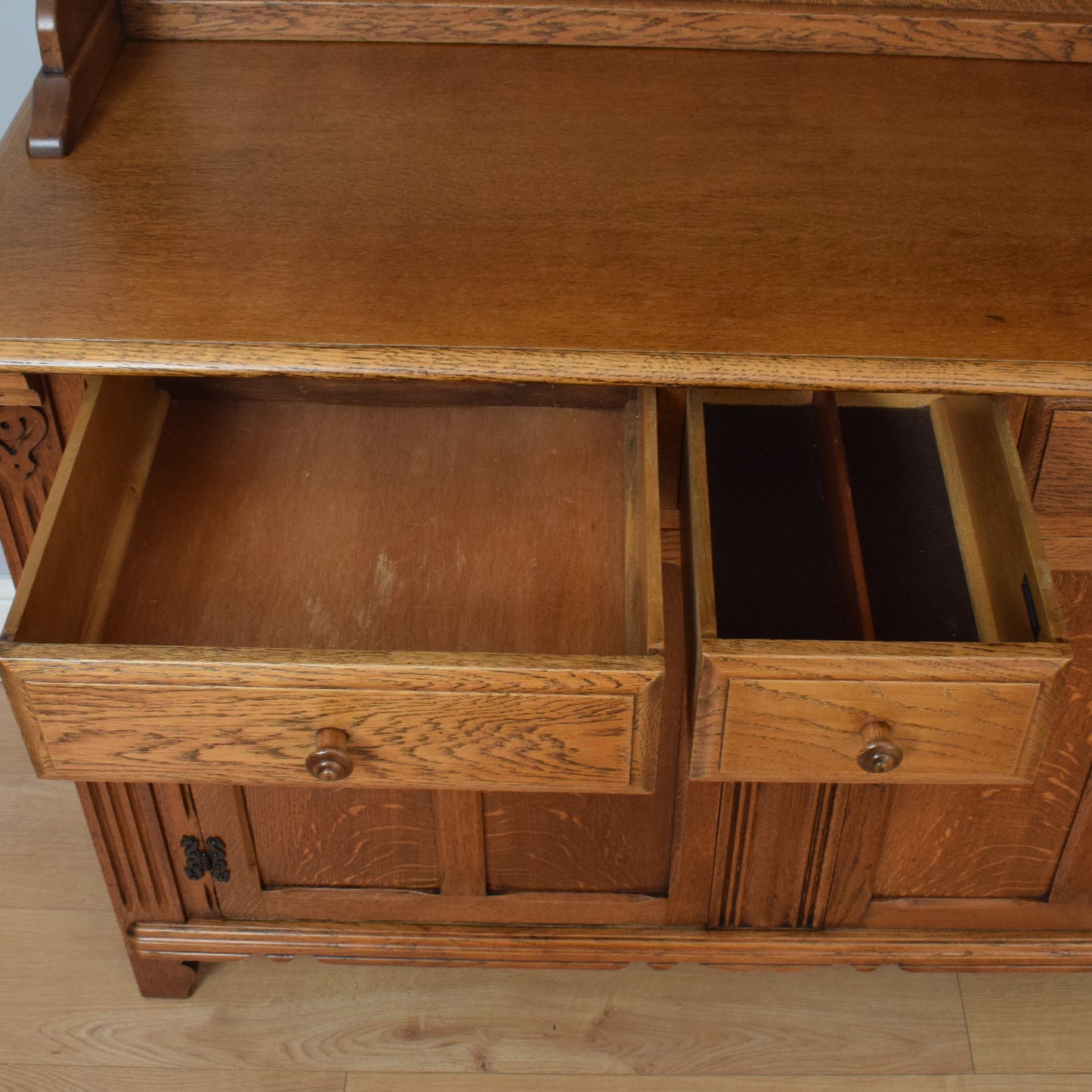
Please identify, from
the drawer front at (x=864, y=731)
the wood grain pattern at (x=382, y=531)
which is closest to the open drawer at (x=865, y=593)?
the drawer front at (x=864, y=731)

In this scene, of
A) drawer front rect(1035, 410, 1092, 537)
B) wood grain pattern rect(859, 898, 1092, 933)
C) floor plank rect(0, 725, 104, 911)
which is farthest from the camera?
floor plank rect(0, 725, 104, 911)

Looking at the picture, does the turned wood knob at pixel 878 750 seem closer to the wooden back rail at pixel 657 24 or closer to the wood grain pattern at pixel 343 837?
the wood grain pattern at pixel 343 837

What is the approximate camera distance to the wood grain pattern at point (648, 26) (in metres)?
1.08

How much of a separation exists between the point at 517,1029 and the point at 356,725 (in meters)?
0.56

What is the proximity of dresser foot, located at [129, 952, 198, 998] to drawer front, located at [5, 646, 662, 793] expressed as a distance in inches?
17.2

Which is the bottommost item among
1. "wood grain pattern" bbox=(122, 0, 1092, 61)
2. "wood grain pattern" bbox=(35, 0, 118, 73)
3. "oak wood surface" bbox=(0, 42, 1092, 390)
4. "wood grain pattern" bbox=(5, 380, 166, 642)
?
"wood grain pattern" bbox=(5, 380, 166, 642)

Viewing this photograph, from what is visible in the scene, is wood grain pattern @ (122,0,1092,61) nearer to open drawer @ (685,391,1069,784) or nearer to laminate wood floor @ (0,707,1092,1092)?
open drawer @ (685,391,1069,784)

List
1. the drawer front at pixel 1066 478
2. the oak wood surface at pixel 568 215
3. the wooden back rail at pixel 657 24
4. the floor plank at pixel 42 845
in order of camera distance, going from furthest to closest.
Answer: the floor plank at pixel 42 845 → the wooden back rail at pixel 657 24 → the drawer front at pixel 1066 478 → the oak wood surface at pixel 568 215

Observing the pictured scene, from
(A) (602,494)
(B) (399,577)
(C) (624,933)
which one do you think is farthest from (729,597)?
(C) (624,933)

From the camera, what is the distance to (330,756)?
2.87 feet

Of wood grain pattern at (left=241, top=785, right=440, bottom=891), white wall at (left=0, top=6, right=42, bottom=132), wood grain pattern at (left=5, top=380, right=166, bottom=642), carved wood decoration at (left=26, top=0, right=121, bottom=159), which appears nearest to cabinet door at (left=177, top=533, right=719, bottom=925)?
wood grain pattern at (left=241, top=785, right=440, bottom=891)

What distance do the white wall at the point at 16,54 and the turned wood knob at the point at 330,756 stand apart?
0.80m

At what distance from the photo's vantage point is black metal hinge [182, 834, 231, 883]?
44.9 inches

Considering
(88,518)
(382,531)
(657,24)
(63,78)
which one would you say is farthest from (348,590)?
(657,24)
